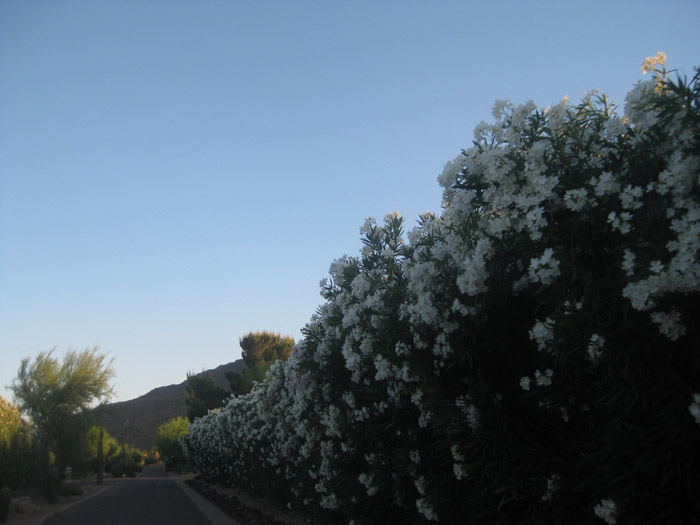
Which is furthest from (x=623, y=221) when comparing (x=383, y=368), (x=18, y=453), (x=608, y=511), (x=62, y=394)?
(x=62, y=394)

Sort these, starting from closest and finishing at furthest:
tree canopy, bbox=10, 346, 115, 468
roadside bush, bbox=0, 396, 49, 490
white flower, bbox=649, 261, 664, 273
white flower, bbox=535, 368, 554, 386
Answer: white flower, bbox=649, 261, 664, 273
white flower, bbox=535, 368, 554, 386
roadside bush, bbox=0, 396, 49, 490
tree canopy, bbox=10, 346, 115, 468

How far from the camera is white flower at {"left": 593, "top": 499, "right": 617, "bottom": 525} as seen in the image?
3.29 metres

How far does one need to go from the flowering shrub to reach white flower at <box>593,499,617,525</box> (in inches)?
0.4

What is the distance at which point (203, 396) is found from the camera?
60.5 metres

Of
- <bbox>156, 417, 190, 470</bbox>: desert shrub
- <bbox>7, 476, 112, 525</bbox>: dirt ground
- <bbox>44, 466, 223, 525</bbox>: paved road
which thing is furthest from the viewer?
<bbox>156, 417, 190, 470</bbox>: desert shrub

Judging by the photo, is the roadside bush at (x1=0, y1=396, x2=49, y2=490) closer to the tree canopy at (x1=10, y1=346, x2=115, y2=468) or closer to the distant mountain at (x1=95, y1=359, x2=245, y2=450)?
the tree canopy at (x1=10, y1=346, x2=115, y2=468)

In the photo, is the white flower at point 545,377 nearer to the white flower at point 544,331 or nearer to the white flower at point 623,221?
the white flower at point 544,331

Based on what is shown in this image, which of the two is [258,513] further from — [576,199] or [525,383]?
[576,199]

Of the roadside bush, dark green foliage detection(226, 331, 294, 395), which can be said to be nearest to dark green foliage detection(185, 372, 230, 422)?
dark green foliage detection(226, 331, 294, 395)

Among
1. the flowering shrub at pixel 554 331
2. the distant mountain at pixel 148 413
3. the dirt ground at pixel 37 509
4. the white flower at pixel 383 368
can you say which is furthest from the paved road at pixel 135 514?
the distant mountain at pixel 148 413

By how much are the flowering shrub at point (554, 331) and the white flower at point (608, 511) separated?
0.01 meters

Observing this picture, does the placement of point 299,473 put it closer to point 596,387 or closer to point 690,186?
point 596,387

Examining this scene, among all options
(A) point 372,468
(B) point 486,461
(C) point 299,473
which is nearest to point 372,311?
(A) point 372,468

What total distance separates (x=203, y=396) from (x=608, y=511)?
60909mm
